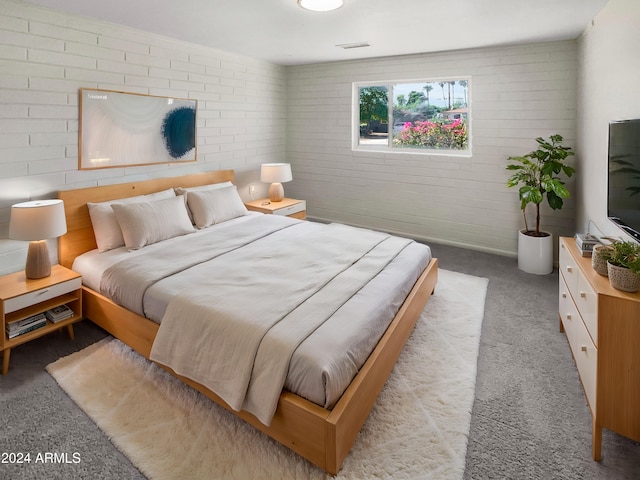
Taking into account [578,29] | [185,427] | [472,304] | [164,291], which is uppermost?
[578,29]

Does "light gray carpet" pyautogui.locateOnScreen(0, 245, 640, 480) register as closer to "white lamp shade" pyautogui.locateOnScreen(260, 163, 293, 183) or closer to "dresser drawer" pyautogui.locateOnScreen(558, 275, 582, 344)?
"dresser drawer" pyautogui.locateOnScreen(558, 275, 582, 344)

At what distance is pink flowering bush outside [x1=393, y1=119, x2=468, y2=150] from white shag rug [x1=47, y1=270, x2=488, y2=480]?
9.58ft

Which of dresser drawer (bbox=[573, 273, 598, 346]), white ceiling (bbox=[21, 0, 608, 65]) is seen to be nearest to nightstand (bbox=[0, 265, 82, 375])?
white ceiling (bbox=[21, 0, 608, 65])

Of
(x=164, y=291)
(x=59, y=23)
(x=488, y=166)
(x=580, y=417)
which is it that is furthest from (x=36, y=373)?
(x=488, y=166)

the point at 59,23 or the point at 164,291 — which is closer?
the point at 164,291

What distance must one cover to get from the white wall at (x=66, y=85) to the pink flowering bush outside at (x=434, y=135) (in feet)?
8.01

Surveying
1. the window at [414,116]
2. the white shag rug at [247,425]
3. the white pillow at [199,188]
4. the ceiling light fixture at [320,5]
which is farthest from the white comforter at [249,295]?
the window at [414,116]

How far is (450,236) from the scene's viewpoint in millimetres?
4930

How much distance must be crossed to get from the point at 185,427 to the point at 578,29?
4.55m

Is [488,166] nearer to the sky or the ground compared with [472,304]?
nearer to the sky

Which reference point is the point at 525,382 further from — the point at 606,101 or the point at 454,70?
the point at 454,70

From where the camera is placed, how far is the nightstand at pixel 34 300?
7.88 ft

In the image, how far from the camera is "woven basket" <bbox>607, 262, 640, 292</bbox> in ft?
5.63

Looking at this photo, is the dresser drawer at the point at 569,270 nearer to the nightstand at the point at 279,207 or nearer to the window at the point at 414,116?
the window at the point at 414,116
